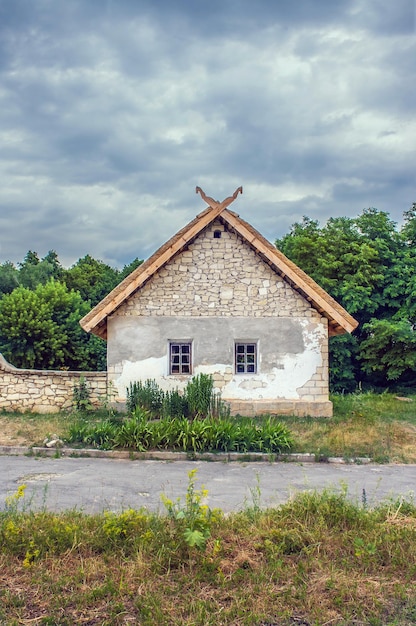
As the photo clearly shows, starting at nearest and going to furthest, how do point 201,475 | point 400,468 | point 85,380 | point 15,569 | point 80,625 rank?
point 80,625 < point 15,569 < point 201,475 < point 400,468 < point 85,380

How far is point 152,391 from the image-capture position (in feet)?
51.0

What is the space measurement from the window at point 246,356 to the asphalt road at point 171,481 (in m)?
5.92

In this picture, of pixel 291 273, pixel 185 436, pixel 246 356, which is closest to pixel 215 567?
pixel 185 436

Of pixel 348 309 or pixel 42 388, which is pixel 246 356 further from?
pixel 348 309

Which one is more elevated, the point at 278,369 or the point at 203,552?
the point at 278,369

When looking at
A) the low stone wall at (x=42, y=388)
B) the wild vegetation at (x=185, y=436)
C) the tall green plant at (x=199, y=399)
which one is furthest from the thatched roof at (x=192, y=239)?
the wild vegetation at (x=185, y=436)

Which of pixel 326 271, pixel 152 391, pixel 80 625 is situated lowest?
pixel 80 625

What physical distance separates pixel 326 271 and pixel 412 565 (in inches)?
943

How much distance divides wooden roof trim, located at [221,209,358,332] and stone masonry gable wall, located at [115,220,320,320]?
491 millimetres

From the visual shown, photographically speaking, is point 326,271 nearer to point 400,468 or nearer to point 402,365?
point 402,365

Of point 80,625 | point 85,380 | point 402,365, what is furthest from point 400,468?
point 402,365

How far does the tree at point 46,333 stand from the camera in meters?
24.5

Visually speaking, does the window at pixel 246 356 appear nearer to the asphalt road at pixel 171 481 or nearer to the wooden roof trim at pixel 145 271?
the wooden roof trim at pixel 145 271

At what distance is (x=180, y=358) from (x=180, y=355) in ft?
0.29
